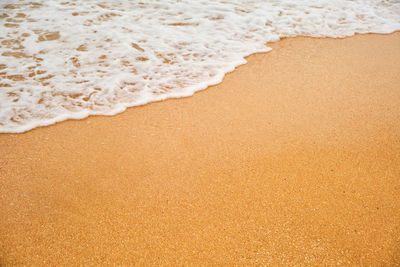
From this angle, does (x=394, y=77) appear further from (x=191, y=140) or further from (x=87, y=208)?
(x=87, y=208)

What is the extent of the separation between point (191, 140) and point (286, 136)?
76cm

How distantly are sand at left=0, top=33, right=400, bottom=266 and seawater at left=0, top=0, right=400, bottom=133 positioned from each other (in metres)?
0.32

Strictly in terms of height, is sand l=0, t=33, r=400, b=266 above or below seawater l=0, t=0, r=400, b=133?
below

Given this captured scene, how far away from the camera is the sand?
1510 millimetres

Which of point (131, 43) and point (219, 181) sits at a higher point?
point (131, 43)

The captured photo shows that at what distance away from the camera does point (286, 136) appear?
7.25 ft

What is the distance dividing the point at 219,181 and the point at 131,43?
8.02 ft

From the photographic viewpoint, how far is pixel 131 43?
11.6 feet

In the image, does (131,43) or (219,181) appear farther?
(131,43)

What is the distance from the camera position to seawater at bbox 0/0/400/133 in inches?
103

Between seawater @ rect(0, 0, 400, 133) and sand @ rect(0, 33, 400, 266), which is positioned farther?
seawater @ rect(0, 0, 400, 133)

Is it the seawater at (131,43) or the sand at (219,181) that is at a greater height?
the seawater at (131,43)

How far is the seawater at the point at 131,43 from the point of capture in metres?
2.62

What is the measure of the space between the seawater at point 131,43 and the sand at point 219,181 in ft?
1.04
